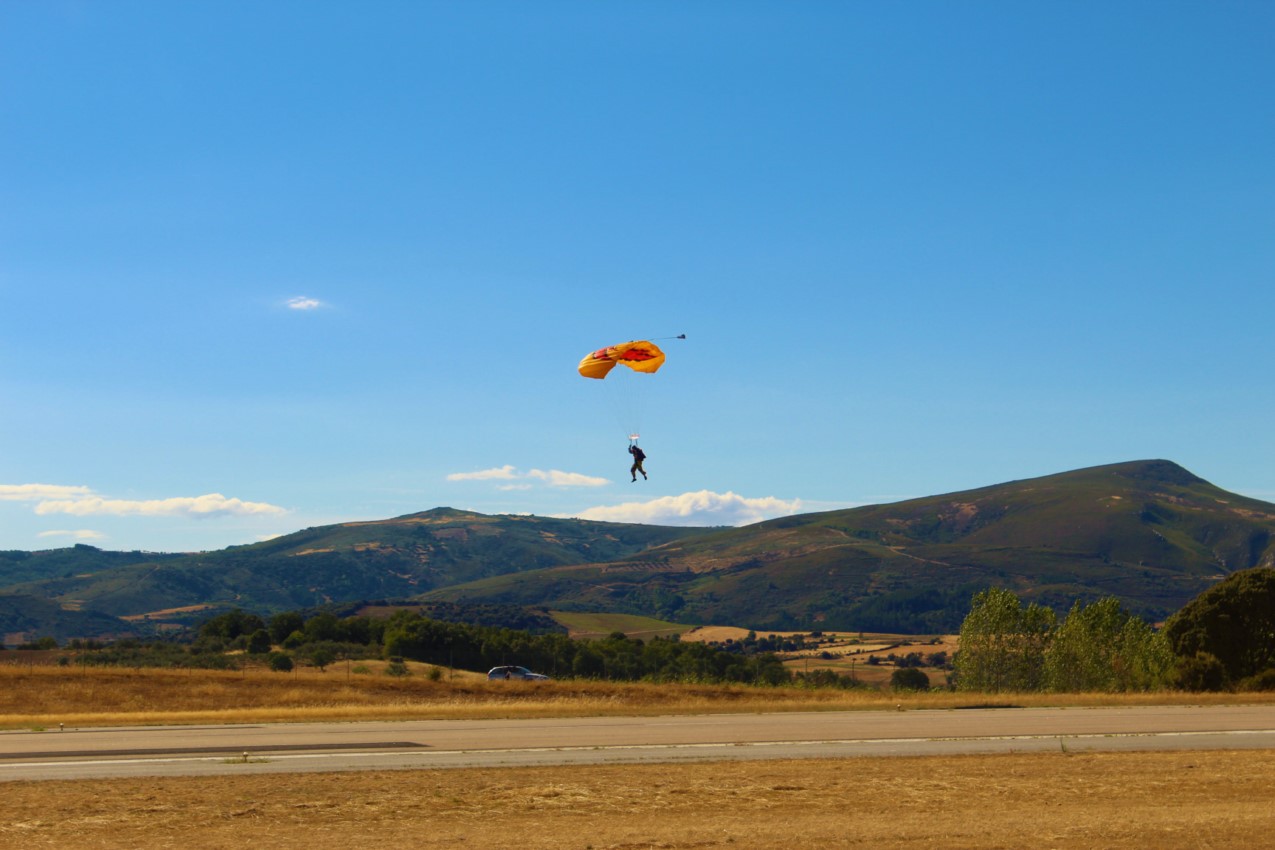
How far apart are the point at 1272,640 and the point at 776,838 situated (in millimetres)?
43900

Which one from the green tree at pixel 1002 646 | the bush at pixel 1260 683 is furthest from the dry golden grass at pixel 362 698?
the green tree at pixel 1002 646

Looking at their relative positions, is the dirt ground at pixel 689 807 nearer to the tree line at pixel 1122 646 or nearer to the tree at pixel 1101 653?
the tree line at pixel 1122 646

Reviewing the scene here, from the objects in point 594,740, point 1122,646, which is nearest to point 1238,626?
point 1122,646

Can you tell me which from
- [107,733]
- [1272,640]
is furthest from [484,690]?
[1272,640]

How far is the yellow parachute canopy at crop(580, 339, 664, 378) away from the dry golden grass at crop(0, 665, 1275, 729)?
12.9m

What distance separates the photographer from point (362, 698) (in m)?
48.0

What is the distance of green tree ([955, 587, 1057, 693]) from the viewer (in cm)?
Result: 6819

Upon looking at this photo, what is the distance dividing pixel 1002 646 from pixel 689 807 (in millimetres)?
54424

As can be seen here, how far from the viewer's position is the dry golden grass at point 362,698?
128ft

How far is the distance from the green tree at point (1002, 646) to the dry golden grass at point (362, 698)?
21.5 m

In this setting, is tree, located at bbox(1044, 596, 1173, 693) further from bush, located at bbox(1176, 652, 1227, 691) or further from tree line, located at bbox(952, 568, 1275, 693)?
bush, located at bbox(1176, 652, 1227, 691)

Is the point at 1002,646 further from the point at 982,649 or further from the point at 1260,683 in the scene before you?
the point at 1260,683

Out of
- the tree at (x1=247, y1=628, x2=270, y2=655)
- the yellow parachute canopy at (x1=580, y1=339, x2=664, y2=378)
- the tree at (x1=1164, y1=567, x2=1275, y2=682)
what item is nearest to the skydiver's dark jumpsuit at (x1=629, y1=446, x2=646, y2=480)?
the yellow parachute canopy at (x1=580, y1=339, x2=664, y2=378)

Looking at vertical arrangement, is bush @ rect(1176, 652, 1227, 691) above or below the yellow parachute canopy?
below
